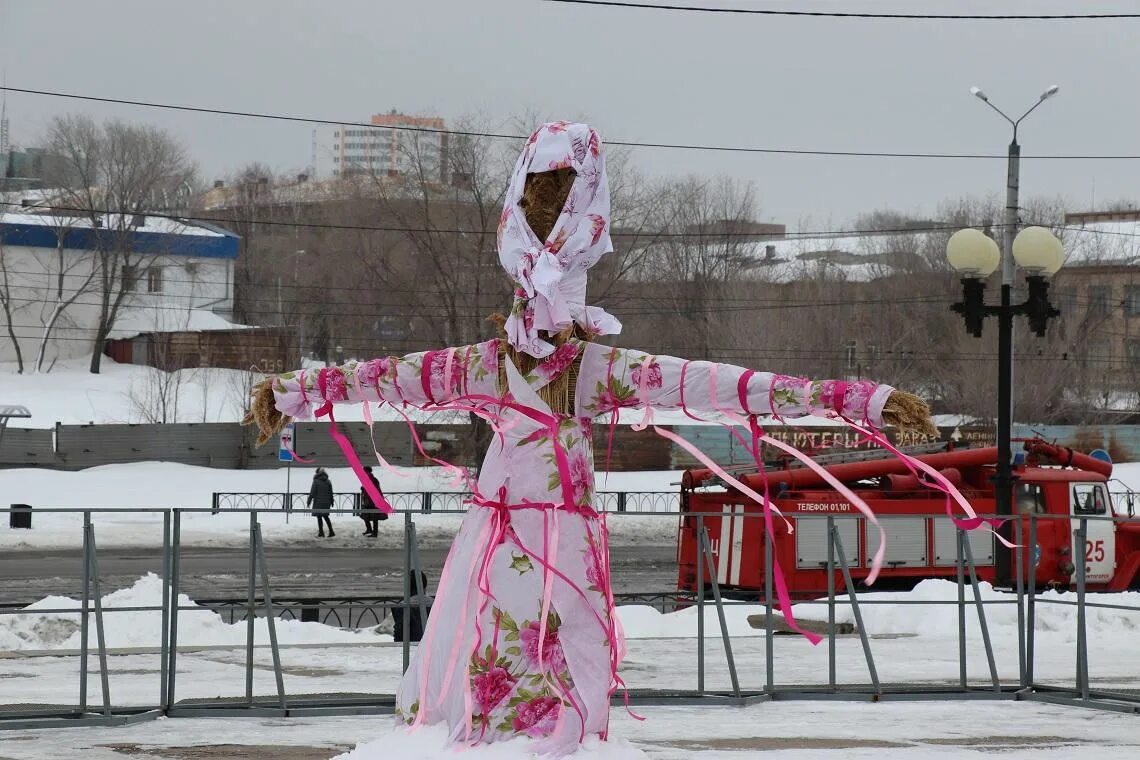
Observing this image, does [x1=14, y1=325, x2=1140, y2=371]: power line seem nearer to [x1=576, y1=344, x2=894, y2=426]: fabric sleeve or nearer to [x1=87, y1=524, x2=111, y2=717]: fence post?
[x1=87, y1=524, x2=111, y2=717]: fence post

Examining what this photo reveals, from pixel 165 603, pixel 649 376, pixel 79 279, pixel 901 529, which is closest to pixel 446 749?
pixel 649 376

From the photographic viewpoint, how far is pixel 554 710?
16.7ft

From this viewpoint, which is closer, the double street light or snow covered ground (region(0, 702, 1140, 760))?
snow covered ground (region(0, 702, 1140, 760))

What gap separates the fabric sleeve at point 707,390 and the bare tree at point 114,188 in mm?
58012

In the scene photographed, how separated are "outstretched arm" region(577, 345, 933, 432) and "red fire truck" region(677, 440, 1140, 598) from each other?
12.7 meters

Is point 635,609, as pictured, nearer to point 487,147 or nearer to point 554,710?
point 554,710

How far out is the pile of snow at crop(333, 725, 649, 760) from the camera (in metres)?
5.02

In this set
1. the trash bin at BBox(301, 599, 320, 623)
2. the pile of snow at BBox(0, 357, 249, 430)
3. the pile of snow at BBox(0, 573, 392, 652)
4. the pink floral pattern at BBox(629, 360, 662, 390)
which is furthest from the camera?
the pile of snow at BBox(0, 357, 249, 430)

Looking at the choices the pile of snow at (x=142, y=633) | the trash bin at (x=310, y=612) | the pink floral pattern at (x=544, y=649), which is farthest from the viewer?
the trash bin at (x=310, y=612)

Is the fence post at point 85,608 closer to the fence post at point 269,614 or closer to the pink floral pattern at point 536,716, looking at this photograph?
the fence post at point 269,614

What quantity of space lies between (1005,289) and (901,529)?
3.59m

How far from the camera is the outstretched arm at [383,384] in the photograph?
5.52m

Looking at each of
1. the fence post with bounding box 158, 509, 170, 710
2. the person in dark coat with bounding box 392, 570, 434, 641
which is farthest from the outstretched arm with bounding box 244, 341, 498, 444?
the fence post with bounding box 158, 509, 170, 710

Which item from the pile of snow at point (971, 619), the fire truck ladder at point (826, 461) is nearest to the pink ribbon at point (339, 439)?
the pile of snow at point (971, 619)
